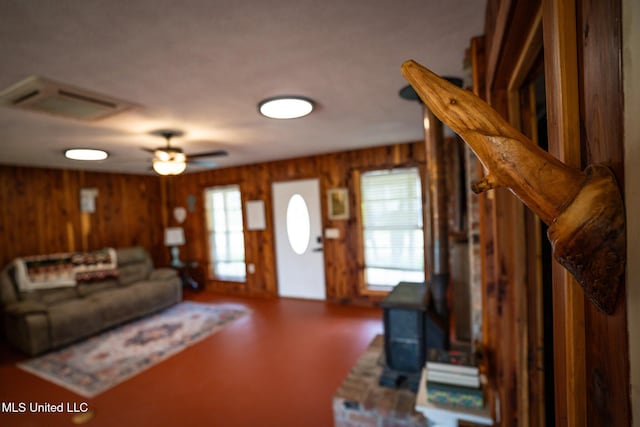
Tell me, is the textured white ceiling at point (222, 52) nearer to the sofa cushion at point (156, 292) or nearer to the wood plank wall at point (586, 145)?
the wood plank wall at point (586, 145)

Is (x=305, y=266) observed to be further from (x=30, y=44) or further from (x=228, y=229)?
(x=30, y=44)

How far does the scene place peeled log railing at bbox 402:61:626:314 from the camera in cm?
29

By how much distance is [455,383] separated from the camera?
136 centimetres

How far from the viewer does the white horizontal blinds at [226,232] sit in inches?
203

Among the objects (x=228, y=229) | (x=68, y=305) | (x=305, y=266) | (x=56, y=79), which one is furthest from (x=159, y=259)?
(x=56, y=79)

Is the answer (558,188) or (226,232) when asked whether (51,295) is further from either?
(558,188)

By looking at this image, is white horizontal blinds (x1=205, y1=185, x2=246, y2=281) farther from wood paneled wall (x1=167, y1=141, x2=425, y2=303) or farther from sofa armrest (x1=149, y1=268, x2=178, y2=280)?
sofa armrest (x1=149, y1=268, x2=178, y2=280)

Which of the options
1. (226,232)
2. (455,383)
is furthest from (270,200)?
(455,383)

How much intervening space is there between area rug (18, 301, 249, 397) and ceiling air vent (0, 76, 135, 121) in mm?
2208

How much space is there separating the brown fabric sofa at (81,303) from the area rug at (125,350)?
0.15 meters

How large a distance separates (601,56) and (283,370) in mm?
2864

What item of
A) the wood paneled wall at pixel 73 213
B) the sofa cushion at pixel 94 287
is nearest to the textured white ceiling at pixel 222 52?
the wood paneled wall at pixel 73 213

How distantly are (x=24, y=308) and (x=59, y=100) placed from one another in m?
2.72

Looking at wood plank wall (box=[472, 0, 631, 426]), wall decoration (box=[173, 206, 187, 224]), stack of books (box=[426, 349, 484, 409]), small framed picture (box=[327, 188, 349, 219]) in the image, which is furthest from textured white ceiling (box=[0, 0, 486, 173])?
wall decoration (box=[173, 206, 187, 224])
